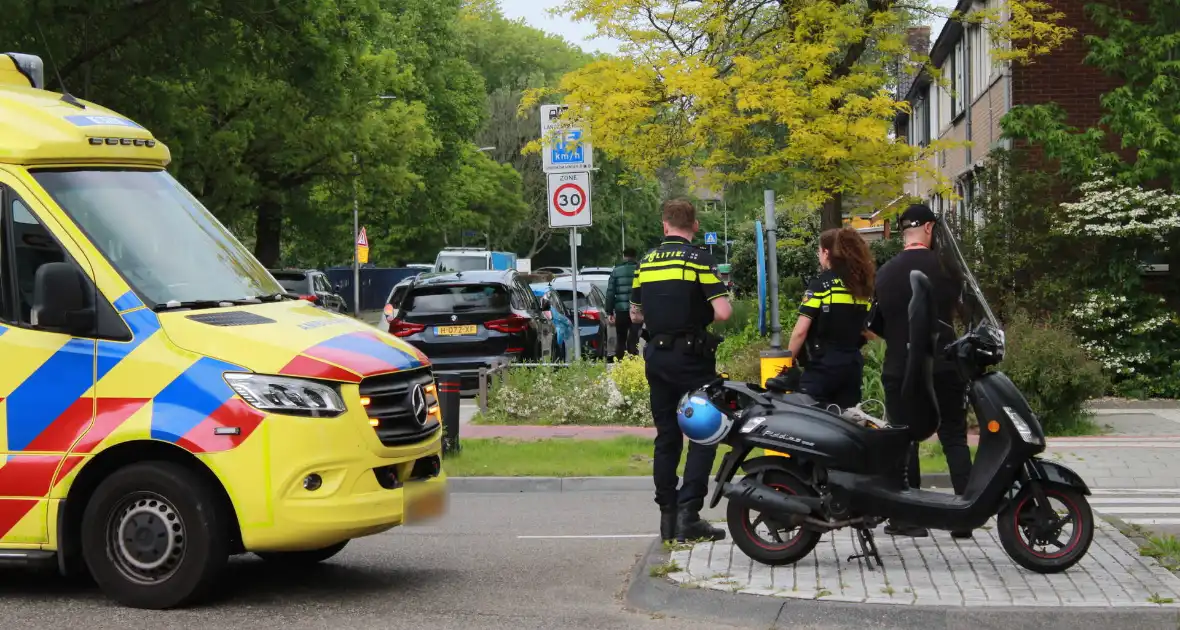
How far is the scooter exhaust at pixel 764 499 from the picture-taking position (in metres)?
7.48

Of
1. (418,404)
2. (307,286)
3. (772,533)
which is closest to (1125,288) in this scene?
(772,533)

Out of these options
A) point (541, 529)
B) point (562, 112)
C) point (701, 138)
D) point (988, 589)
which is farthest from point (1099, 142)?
point (988, 589)

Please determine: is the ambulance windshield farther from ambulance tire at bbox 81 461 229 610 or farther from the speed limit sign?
the speed limit sign

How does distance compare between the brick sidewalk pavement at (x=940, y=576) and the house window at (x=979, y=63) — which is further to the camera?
the house window at (x=979, y=63)

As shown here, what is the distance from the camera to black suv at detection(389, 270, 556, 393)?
19750mm

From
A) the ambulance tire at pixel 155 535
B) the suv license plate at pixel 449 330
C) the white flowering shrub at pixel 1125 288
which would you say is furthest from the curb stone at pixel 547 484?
the white flowering shrub at pixel 1125 288

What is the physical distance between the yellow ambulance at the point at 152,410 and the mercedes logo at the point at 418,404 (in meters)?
0.01

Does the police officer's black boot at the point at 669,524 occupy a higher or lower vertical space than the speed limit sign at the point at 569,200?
lower

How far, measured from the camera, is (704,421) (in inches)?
306

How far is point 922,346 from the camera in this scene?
7.61 m

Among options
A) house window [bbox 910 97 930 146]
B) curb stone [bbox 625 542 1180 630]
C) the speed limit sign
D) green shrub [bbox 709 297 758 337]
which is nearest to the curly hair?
curb stone [bbox 625 542 1180 630]

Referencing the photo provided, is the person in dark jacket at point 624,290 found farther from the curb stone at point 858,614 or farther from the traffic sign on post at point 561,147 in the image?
the curb stone at point 858,614

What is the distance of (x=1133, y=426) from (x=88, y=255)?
1187 cm

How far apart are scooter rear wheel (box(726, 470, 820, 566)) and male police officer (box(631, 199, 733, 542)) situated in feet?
1.71
